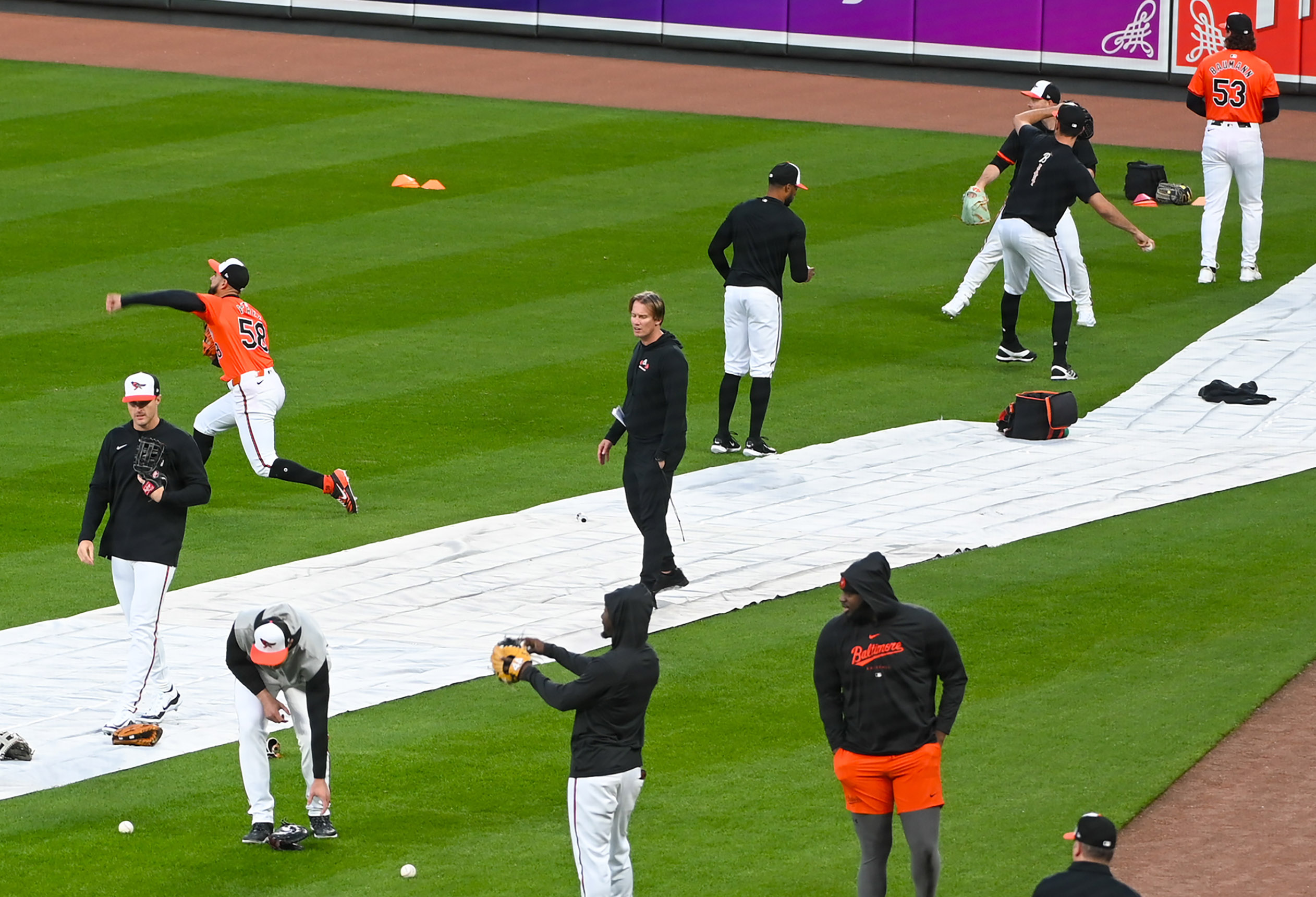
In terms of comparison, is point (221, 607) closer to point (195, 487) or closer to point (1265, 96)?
point (195, 487)

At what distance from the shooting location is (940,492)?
1559 centimetres

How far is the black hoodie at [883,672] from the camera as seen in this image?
8305mm

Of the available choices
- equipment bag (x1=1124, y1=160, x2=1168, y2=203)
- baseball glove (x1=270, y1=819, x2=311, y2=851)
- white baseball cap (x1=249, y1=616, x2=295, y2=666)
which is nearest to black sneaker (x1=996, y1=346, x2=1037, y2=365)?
equipment bag (x1=1124, y1=160, x2=1168, y2=203)

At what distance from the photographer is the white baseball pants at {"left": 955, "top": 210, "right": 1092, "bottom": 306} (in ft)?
60.3

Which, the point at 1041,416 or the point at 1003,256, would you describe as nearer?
the point at 1041,416

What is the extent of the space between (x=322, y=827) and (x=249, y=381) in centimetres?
601

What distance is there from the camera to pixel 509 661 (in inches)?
326

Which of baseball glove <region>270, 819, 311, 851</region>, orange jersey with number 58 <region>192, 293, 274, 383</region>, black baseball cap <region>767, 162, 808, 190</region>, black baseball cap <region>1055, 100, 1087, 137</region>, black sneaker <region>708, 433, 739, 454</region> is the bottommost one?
baseball glove <region>270, 819, 311, 851</region>

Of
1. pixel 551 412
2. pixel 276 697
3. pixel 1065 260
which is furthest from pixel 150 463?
pixel 1065 260

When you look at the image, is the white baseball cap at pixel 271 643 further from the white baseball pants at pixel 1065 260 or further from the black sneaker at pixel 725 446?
the white baseball pants at pixel 1065 260

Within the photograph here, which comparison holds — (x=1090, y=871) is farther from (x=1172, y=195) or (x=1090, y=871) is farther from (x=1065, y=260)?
(x=1172, y=195)

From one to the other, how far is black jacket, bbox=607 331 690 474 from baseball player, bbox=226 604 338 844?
12.1ft

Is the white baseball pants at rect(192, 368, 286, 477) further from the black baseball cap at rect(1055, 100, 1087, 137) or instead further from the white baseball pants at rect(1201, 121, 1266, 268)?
the white baseball pants at rect(1201, 121, 1266, 268)

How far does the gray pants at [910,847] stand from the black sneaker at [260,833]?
2.83m
